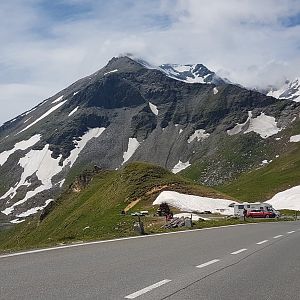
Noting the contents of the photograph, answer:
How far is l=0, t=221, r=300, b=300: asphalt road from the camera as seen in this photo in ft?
33.8

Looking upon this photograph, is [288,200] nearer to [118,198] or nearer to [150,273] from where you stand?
[118,198]

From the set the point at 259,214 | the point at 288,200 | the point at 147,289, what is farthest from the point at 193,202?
the point at 147,289

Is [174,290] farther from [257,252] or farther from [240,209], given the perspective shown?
[240,209]

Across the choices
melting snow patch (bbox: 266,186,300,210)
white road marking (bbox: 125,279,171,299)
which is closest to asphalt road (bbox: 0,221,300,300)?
white road marking (bbox: 125,279,171,299)

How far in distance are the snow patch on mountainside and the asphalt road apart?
1903 inches

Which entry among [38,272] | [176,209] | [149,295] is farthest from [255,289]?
[176,209]

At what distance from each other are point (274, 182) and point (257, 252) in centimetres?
12628

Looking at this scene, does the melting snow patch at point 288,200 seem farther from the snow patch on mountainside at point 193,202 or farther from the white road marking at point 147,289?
the white road marking at point 147,289

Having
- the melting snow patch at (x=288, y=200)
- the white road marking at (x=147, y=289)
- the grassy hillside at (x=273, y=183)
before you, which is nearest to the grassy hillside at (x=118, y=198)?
the melting snow patch at (x=288, y=200)

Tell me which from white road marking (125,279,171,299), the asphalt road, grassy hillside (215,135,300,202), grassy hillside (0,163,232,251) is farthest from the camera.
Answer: grassy hillside (215,135,300,202)

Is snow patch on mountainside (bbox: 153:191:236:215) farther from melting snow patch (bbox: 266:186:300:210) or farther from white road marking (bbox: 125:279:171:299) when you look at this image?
white road marking (bbox: 125:279:171:299)

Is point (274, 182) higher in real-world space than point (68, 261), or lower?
higher

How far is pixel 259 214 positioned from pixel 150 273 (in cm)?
5668

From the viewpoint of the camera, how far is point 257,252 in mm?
19234
